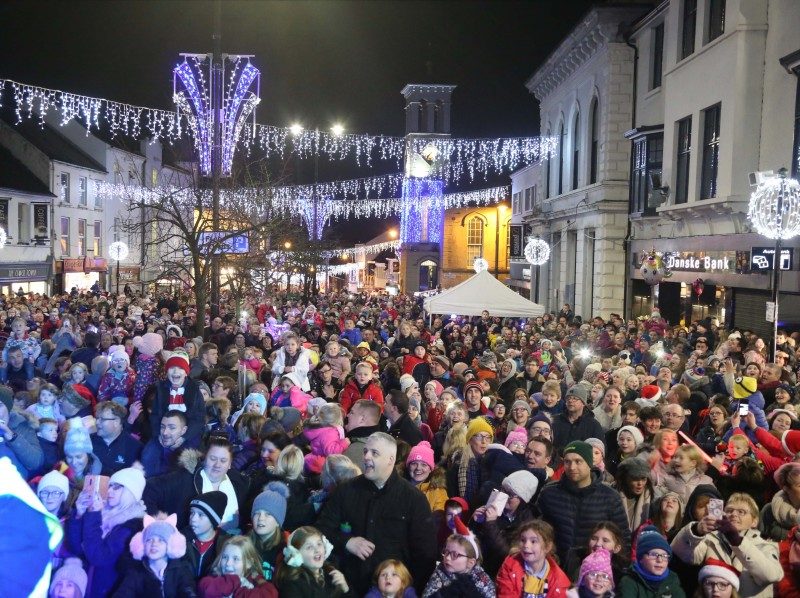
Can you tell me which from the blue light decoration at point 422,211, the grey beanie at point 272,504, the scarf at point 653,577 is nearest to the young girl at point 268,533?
the grey beanie at point 272,504

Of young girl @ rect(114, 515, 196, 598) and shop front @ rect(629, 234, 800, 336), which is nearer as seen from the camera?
young girl @ rect(114, 515, 196, 598)

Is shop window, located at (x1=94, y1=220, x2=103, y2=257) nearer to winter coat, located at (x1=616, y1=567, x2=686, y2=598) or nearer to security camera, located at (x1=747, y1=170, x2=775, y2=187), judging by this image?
security camera, located at (x1=747, y1=170, x2=775, y2=187)

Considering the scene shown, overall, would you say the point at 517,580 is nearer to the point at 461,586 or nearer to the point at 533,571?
the point at 533,571

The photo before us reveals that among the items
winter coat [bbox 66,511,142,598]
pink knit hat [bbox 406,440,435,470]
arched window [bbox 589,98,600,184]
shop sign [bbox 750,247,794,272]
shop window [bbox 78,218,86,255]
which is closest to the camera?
winter coat [bbox 66,511,142,598]

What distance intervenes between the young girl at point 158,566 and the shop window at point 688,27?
20931 millimetres

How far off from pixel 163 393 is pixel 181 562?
3141 millimetres

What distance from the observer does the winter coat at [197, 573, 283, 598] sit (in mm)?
4609

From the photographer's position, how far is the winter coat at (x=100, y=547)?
4816 mm

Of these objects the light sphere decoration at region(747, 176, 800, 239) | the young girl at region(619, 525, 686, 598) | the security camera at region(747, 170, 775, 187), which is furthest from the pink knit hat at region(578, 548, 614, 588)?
the security camera at region(747, 170, 775, 187)

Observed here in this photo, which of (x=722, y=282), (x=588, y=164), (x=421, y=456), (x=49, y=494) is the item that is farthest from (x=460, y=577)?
(x=588, y=164)

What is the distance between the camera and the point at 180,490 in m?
5.54

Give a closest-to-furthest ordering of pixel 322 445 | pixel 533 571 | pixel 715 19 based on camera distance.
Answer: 1. pixel 533 571
2. pixel 322 445
3. pixel 715 19

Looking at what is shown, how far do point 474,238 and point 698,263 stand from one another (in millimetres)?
42718

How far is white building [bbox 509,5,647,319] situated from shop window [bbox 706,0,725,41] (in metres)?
6.77
